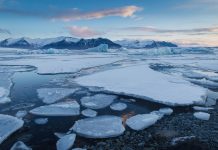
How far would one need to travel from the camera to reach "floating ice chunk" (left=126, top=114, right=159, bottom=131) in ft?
17.9

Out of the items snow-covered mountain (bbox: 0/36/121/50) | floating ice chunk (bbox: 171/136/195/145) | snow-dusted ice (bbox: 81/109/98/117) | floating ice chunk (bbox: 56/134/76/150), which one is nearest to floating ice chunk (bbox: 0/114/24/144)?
floating ice chunk (bbox: 56/134/76/150)

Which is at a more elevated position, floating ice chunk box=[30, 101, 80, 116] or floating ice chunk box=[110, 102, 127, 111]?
floating ice chunk box=[30, 101, 80, 116]

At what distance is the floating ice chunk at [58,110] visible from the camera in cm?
617

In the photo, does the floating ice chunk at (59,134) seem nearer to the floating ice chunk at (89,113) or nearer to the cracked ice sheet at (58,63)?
the floating ice chunk at (89,113)

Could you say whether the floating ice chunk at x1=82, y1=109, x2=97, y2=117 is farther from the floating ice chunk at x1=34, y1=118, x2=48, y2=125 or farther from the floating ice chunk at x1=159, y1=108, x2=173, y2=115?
the floating ice chunk at x1=159, y1=108, x2=173, y2=115

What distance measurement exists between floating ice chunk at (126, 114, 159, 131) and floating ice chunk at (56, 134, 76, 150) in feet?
4.25

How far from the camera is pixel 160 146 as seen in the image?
15.0ft

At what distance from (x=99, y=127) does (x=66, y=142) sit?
0.89 m

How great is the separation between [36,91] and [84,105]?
2.36 metres

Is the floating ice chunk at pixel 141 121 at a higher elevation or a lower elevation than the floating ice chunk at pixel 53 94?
lower

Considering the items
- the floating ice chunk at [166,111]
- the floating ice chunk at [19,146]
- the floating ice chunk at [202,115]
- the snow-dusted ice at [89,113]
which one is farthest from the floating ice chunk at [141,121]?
the floating ice chunk at [19,146]

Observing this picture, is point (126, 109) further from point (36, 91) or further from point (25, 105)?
point (36, 91)

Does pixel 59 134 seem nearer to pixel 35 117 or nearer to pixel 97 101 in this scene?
pixel 35 117

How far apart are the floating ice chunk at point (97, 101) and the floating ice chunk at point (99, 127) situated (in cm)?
98
